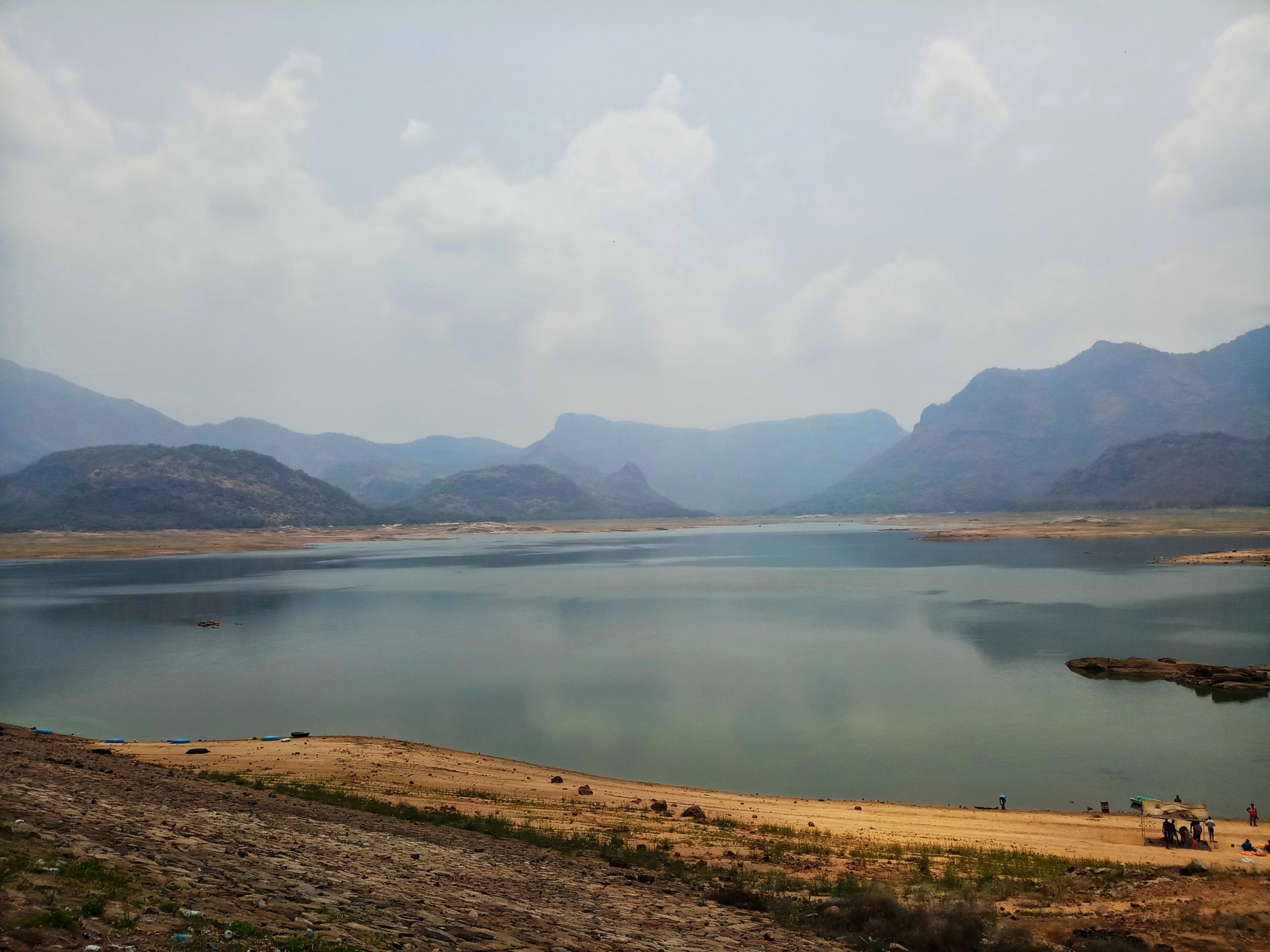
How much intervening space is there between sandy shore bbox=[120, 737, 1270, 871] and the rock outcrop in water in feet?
79.6

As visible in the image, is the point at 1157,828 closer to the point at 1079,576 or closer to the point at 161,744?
the point at 161,744

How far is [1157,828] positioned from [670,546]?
173 m

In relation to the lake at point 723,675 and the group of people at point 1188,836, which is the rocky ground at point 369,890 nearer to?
the group of people at point 1188,836

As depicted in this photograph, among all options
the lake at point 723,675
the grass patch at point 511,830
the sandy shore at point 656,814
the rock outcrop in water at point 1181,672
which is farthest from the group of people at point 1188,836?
the rock outcrop in water at point 1181,672

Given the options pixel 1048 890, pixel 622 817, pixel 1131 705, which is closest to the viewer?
pixel 1048 890

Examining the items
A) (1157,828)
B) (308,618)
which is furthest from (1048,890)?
(308,618)

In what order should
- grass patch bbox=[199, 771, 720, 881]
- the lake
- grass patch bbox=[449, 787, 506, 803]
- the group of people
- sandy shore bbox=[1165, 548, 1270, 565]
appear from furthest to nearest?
sandy shore bbox=[1165, 548, 1270, 565] → the lake → grass patch bbox=[449, 787, 506, 803] → the group of people → grass patch bbox=[199, 771, 720, 881]

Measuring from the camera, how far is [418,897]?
537 inches

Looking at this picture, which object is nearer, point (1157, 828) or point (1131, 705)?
point (1157, 828)

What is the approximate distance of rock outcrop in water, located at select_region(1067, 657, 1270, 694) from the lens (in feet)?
142

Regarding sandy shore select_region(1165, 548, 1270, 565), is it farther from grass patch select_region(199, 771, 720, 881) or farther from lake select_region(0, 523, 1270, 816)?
grass patch select_region(199, 771, 720, 881)

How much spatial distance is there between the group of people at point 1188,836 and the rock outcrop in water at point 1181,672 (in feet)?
87.6

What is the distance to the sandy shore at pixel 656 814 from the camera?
68.5 feet

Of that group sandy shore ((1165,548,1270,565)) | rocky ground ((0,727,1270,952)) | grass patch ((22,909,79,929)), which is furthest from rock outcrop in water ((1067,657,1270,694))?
sandy shore ((1165,548,1270,565))
